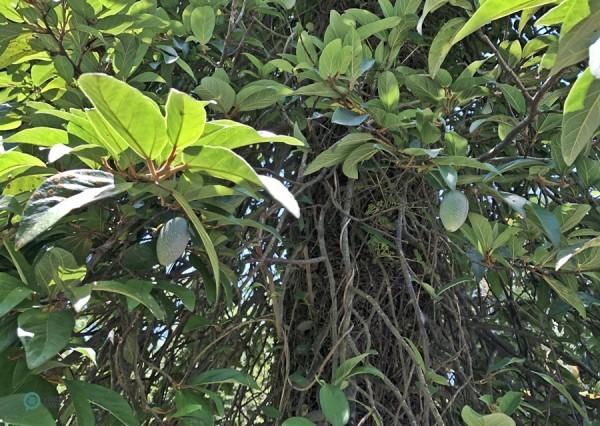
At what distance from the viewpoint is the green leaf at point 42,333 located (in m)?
0.57

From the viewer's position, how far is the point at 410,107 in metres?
1.10

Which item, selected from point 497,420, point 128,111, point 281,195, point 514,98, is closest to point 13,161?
point 128,111

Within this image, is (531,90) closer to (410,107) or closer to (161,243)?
(410,107)

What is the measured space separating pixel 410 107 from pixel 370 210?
231 millimetres

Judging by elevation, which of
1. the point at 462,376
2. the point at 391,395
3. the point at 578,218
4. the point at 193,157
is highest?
the point at 193,157

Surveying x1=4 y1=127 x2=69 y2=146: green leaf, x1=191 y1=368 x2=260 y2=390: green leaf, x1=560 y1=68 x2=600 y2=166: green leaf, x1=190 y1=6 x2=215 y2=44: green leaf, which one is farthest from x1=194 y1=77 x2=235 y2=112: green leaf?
x1=560 y1=68 x2=600 y2=166: green leaf

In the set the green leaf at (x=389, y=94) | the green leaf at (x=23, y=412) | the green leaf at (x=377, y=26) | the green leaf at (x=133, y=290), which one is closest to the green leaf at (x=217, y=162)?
the green leaf at (x=133, y=290)

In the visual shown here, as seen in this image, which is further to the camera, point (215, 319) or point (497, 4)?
point (215, 319)

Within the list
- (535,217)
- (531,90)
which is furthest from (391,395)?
(531,90)

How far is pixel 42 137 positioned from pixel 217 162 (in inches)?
8.1

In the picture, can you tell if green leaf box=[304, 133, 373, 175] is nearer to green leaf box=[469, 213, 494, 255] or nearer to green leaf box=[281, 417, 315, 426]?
green leaf box=[469, 213, 494, 255]

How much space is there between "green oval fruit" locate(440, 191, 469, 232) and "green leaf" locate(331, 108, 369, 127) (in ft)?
0.52

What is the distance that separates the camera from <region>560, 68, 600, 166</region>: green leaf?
54cm

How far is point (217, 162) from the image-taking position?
58 centimetres
